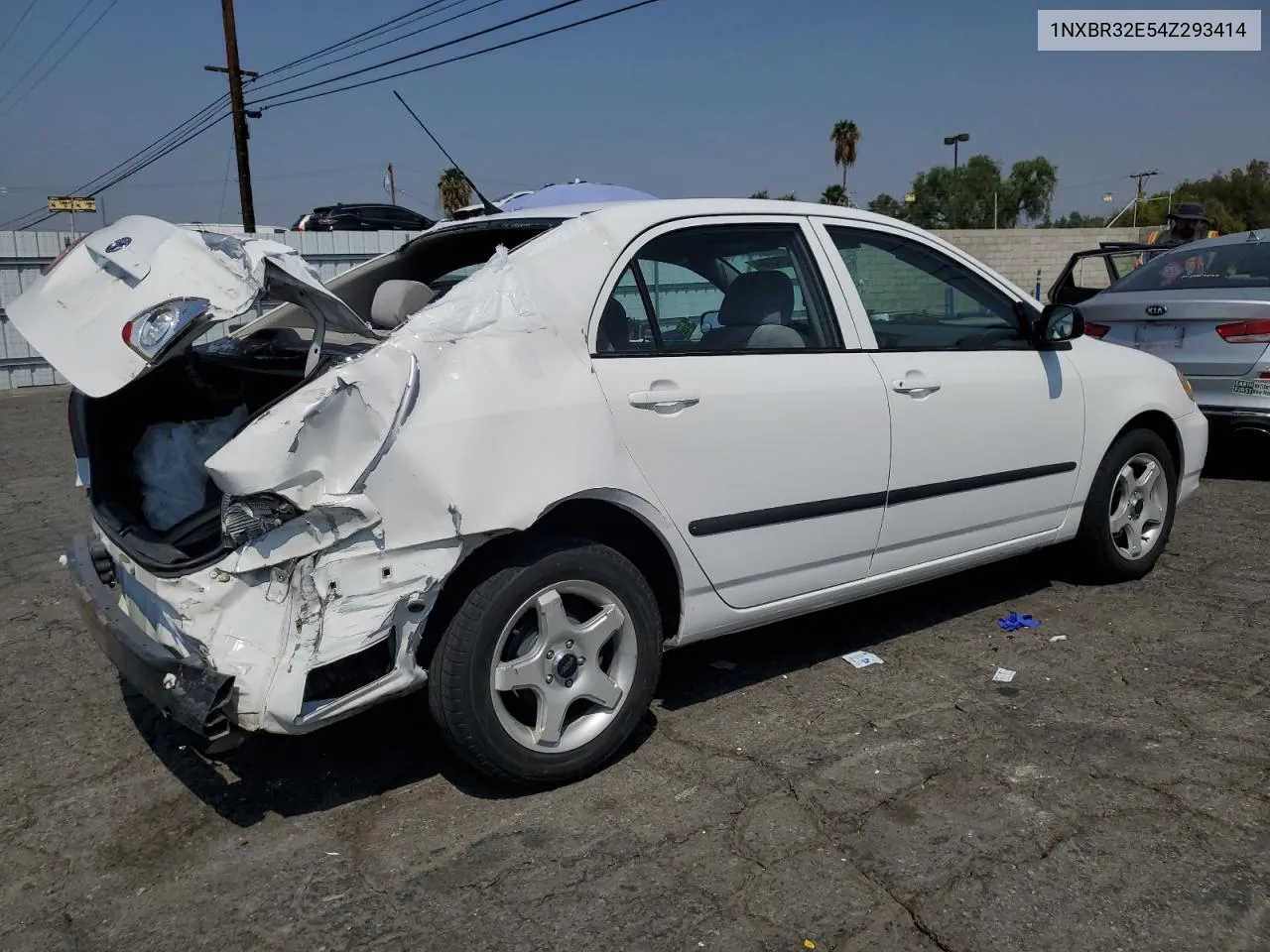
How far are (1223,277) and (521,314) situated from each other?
19.8 ft

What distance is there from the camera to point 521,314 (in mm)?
2996

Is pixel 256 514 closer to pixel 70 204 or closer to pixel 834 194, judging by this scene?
pixel 70 204

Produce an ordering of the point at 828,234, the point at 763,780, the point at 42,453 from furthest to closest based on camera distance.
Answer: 1. the point at 42,453
2. the point at 828,234
3. the point at 763,780

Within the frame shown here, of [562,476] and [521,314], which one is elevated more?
[521,314]

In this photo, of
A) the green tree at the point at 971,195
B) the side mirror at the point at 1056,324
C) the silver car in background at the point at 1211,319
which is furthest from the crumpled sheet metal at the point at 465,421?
the green tree at the point at 971,195

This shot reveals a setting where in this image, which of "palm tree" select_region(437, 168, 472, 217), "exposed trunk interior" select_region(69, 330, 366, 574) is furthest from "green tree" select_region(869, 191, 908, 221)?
"exposed trunk interior" select_region(69, 330, 366, 574)

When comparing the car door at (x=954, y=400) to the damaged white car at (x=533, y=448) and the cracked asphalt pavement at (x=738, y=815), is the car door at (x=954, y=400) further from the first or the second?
the cracked asphalt pavement at (x=738, y=815)

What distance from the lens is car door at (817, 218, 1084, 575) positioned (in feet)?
12.4

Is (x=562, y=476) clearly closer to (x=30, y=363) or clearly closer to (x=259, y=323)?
(x=259, y=323)

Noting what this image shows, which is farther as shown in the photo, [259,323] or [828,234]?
[259,323]

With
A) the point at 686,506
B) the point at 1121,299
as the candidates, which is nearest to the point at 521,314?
the point at 686,506

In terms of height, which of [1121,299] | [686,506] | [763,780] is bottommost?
[763,780]

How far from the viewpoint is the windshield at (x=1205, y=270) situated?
7020 mm

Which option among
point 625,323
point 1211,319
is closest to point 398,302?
point 625,323
